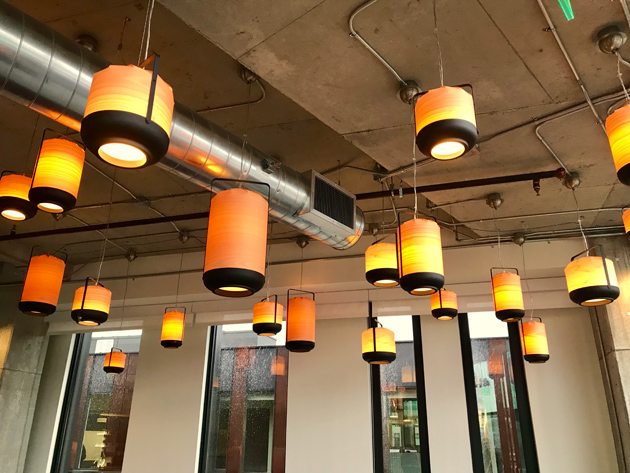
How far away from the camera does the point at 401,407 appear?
6.34 m

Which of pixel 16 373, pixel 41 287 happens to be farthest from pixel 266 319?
pixel 16 373

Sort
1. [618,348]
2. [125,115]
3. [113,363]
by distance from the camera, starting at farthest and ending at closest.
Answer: [113,363], [618,348], [125,115]

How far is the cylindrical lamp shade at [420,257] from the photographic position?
262 centimetres

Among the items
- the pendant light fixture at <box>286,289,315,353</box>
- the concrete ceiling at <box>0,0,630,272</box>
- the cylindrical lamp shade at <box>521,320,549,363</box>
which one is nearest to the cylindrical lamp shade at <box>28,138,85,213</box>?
the concrete ceiling at <box>0,0,630,272</box>

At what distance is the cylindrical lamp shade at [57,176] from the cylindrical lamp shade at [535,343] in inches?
168

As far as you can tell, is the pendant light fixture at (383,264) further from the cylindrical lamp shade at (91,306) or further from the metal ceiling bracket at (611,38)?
the cylindrical lamp shade at (91,306)

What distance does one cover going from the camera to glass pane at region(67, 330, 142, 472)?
764 cm

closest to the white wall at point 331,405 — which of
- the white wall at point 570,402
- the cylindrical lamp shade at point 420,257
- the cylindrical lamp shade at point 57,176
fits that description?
the white wall at point 570,402

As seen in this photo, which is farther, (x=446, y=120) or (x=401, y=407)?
(x=401, y=407)

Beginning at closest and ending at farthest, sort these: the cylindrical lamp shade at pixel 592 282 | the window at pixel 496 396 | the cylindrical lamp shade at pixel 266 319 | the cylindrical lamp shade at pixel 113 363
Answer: the cylindrical lamp shade at pixel 592 282 < the cylindrical lamp shade at pixel 266 319 < the window at pixel 496 396 < the cylindrical lamp shade at pixel 113 363

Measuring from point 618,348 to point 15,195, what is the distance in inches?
229

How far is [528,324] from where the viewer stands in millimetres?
4996

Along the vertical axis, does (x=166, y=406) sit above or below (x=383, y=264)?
below

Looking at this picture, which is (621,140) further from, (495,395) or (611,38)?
(495,395)
